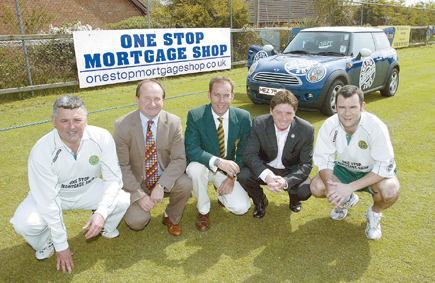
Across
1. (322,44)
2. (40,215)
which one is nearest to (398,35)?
(322,44)

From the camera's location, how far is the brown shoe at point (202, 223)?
3238 millimetres

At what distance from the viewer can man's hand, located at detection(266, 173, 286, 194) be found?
3.07 m

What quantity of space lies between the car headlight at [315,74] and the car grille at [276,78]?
0.74 feet

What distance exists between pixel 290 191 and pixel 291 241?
53 cm

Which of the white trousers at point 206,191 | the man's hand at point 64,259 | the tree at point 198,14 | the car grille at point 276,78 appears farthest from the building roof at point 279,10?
the man's hand at point 64,259

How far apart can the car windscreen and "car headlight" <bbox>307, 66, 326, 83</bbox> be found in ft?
3.39

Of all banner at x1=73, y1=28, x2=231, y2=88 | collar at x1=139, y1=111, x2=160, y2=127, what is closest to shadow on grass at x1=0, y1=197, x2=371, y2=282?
collar at x1=139, y1=111, x2=160, y2=127

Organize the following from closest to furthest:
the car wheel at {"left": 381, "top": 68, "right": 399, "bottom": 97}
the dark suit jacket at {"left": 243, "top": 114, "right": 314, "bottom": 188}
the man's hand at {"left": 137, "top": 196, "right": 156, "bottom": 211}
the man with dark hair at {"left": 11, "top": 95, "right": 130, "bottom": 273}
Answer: the man with dark hair at {"left": 11, "top": 95, "right": 130, "bottom": 273}
the man's hand at {"left": 137, "top": 196, "right": 156, "bottom": 211}
the dark suit jacket at {"left": 243, "top": 114, "right": 314, "bottom": 188}
the car wheel at {"left": 381, "top": 68, "right": 399, "bottom": 97}

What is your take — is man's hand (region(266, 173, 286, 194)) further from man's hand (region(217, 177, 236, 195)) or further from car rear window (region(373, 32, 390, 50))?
car rear window (region(373, 32, 390, 50))

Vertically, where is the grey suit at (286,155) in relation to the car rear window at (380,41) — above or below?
below

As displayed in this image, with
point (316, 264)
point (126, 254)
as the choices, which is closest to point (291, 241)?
point (316, 264)

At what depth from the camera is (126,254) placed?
2.92 m

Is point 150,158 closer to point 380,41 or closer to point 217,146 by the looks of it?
point 217,146

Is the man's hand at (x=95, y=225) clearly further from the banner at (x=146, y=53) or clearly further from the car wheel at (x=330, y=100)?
the banner at (x=146, y=53)
